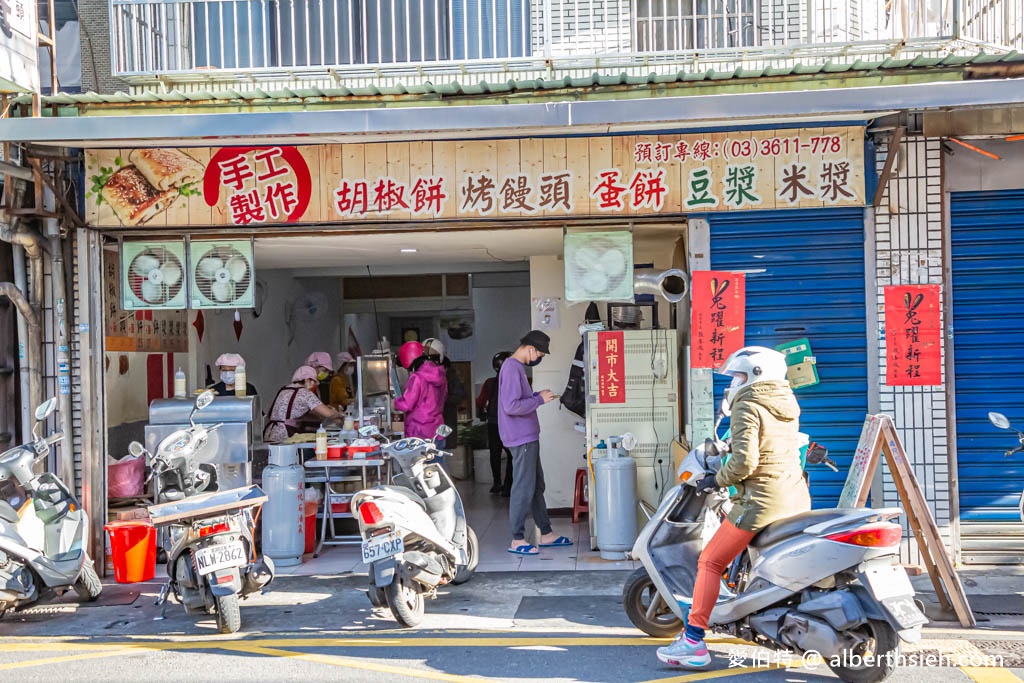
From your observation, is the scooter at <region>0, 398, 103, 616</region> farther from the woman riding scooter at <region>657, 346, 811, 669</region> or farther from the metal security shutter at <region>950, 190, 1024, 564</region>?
the metal security shutter at <region>950, 190, 1024, 564</region>

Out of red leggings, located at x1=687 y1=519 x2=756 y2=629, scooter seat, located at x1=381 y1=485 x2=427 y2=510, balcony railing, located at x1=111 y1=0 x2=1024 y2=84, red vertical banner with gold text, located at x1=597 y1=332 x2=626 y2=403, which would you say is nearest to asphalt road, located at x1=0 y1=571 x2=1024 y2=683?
red leggings, located at x1=687 y1=519 x2=756 y2=629

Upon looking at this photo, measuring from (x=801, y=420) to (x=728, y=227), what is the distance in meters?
1.74

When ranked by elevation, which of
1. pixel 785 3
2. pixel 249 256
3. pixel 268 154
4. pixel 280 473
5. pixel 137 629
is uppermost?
pixel 785 3

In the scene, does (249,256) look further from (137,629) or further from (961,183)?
(961,183)

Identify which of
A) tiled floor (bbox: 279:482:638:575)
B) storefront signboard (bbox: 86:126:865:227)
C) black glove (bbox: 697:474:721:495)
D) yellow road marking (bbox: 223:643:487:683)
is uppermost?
storefront signboard (bbox: 86:126:865:227)

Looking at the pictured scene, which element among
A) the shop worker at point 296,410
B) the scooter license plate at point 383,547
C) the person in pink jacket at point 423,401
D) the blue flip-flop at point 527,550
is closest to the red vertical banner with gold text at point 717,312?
the blue flip-flop at point 527,550

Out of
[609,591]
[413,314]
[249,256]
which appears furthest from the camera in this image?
[413,314]

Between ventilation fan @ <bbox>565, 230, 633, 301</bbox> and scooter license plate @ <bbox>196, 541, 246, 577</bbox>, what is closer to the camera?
scooter license plate @ <bbox>196, 541, 246, 577</bbox>

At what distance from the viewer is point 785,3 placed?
9797mm

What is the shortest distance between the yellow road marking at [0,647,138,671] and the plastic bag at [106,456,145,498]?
2892 mm

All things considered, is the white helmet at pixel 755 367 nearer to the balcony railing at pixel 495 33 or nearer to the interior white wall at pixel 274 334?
the balcony railing at pixel 495 33

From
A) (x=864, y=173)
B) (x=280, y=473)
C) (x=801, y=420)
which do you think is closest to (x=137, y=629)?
(x=280, y=473)

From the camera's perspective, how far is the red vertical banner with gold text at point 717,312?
8.26 meters

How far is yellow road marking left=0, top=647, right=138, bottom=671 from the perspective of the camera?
5930mm
